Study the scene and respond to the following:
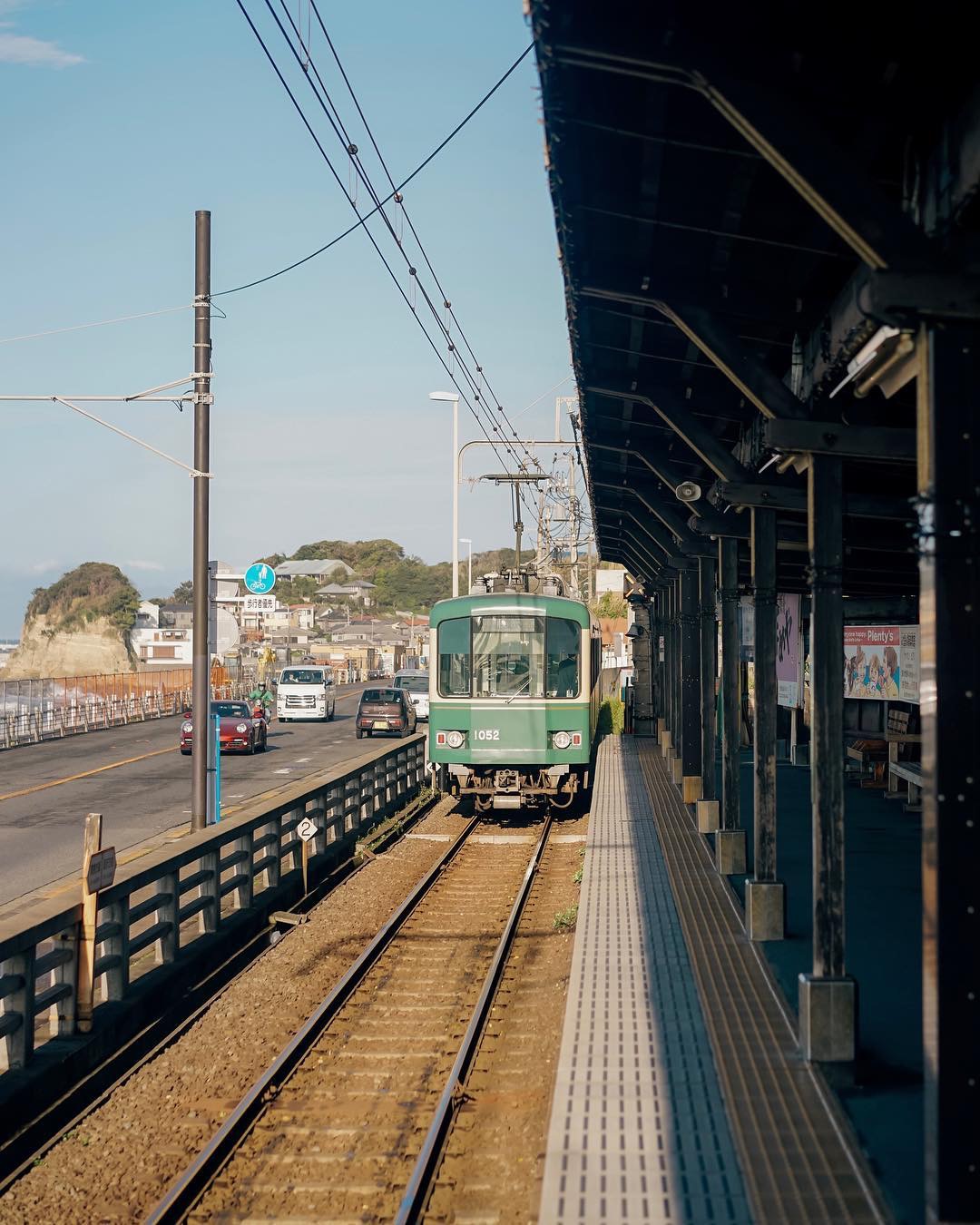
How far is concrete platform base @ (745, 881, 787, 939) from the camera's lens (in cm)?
1034

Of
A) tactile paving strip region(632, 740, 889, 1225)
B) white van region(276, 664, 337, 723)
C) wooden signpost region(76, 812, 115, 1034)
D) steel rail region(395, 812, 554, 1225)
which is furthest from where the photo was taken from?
white van region(276, 664, 337, 723)

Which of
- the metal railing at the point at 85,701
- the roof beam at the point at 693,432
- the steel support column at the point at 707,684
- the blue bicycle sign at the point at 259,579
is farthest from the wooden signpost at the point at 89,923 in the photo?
the metal railing at the point at 85,701

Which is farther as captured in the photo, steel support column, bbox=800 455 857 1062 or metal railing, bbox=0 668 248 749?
metal railing, bbox=0 668 248 749

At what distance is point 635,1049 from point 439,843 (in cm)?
1142

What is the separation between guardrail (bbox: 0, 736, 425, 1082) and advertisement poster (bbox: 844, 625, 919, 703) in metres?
6.64

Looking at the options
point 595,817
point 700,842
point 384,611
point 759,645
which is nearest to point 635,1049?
point 759,645

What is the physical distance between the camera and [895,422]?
10.5 metres

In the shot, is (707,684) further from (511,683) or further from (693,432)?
(693,432)

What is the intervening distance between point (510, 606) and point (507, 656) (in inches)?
29.0

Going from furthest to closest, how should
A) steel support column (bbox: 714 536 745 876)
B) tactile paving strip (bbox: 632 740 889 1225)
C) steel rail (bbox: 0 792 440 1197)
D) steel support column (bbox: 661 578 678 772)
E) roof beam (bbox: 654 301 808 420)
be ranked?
steel support column (bbox: 661 578 678 772)
steel support column (bbox: 714 536 745 876)
roof beam (bbox: 654 301 808 420)
steel rail (bbox: 0 792 440 1197)
tactile paving strip (bbox: 632 740 889 1225)

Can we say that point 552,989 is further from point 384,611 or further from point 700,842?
point 384,611

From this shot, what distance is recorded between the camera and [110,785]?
2616cm


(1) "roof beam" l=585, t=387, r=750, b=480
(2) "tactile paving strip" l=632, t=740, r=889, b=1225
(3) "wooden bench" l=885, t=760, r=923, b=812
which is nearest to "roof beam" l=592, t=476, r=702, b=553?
(3) "wooden bench" l=885, t=760, r=923, b=812

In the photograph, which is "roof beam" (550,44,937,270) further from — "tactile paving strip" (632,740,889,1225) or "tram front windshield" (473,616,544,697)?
"tram front windshield" (473,616,544,697)
